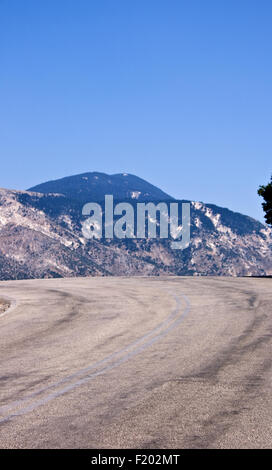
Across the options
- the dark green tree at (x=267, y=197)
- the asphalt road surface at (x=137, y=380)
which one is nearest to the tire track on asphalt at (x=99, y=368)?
the asphalt road surface at (x=137, y=380)

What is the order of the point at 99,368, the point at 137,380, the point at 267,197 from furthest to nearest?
the point at 267,197, the point at 99,368, the point at 137,380

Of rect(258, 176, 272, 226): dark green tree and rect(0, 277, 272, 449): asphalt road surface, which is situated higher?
rect(258, 176, 272, 226): dark green tree

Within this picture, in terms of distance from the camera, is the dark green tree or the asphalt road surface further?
the dark green tree

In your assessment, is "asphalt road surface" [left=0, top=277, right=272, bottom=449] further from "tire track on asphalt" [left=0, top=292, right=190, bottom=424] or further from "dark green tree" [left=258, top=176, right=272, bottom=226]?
"dark green tree" [left=258, top=176, right=272, bottom=226]

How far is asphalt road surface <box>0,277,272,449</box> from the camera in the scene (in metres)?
6.02

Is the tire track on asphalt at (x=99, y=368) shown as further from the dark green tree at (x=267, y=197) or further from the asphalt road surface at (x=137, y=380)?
the dark green tree at (x=267, y=197)

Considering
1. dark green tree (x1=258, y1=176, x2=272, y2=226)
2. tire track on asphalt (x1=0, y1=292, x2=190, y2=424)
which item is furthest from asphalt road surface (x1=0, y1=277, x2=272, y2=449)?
dark green tree (x1=258, y1=176, x2=272, y2=226)

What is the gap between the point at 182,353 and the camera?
429 inches

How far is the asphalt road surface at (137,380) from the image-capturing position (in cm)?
602

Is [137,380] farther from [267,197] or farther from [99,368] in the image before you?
[267,197]

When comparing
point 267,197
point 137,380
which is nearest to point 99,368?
point 137,380

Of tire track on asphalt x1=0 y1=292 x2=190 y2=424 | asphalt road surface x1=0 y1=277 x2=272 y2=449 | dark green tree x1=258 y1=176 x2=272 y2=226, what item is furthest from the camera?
dark green tree x1=258 y1=176 x2=272 y2=226

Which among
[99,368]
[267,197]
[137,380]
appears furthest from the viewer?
[267,197]

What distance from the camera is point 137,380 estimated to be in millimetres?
8656
